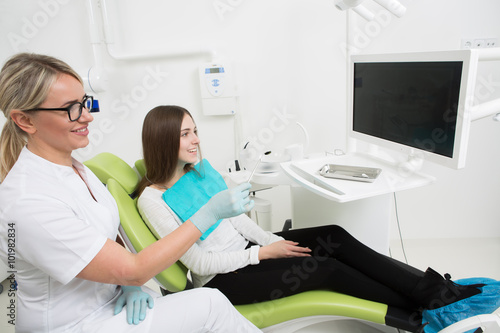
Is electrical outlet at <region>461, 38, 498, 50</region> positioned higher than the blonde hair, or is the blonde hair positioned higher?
electrical outlet at <region>461, 38, 498, 50</region>

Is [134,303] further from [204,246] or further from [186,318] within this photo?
[204,246]

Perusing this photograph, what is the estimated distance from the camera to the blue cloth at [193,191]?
1.31 meters

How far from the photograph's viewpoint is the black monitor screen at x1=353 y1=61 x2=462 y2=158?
1.16 metres

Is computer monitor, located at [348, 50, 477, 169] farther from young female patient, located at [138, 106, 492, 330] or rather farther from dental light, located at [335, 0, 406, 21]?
young female patient, located at [138, 106, 492, 330]

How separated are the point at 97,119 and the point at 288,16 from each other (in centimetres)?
141

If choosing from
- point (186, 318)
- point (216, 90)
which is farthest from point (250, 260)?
point (216, 90)

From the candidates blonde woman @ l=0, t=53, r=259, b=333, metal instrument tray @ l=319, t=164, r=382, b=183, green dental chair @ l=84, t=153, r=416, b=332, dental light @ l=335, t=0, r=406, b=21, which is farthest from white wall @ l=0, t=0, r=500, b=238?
blonde woman @ l=0, t=53, r=259, b=333

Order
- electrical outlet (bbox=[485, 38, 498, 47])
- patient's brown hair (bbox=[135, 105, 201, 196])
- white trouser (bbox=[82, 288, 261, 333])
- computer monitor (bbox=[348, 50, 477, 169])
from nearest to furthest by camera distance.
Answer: white trouser (bbox=[82, 288, 261, 333]) → computer monitor (bbox=[348, 50, 477, 169]) → patient's brown hair (bbox=[135, 105, 201, 196]) → electrical outlet (bbox=[485, 38, 498, 47])

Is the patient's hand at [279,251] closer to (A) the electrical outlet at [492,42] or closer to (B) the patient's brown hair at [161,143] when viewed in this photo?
(B) the patient's brown hair at [161,143]

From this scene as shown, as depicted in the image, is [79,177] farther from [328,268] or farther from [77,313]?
[328,268]

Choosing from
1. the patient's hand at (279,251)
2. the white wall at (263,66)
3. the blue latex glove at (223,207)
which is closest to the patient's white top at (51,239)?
the blue latex glove at (223,207)

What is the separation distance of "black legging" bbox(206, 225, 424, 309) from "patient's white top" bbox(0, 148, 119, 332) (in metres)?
0.47

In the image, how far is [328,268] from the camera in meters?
1.29

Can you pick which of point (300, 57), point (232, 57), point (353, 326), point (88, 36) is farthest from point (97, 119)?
point (353, 326)
